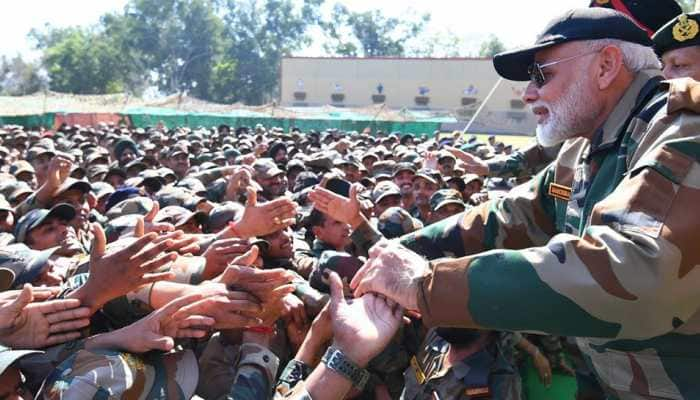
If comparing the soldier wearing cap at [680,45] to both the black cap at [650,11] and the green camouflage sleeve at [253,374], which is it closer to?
the black cap at [650,11]

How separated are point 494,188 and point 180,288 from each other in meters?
7.50

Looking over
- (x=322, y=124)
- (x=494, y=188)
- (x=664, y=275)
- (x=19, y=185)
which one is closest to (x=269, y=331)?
(x=664, y=275)

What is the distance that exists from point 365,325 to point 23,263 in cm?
209

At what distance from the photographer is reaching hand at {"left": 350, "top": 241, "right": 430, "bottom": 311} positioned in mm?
2090

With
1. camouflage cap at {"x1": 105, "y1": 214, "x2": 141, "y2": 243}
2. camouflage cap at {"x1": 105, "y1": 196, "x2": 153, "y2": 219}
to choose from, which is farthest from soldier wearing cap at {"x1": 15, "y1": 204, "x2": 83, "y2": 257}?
camouflage cap at {"x1": 105, "y1": 196, "x2": 153, "y2": 219}

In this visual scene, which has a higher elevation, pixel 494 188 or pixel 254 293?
pixel 254 293

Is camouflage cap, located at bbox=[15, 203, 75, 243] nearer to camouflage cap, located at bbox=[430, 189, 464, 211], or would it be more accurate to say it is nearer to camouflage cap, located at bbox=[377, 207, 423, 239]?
camouflage cap, located at bbox=[377, 207, 423, 239]

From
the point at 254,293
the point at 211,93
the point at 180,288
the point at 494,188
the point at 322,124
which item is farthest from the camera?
the point at 211,93

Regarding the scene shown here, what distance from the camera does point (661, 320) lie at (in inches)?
72.2

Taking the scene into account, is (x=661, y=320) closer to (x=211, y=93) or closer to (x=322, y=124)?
(x=322, y=124)

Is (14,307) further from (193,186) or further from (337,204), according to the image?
(193,186)

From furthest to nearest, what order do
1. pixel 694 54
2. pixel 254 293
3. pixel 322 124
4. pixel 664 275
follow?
pixel 322 124
pixel 694 54
pixel 254 293
pixel 664 275

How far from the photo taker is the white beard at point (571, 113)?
8.07ft

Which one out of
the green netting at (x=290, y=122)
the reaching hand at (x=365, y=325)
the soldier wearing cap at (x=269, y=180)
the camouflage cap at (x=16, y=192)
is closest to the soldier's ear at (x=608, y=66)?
the reaching hand at (x=365, y=325)
